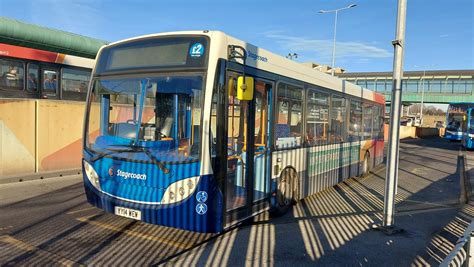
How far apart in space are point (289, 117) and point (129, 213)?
3381mm

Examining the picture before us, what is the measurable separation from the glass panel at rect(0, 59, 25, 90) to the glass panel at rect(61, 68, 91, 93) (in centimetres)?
132

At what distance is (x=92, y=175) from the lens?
566 centimetres

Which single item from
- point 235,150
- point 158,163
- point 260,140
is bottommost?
point 158,163

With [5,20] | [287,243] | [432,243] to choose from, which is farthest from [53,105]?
[432,243]

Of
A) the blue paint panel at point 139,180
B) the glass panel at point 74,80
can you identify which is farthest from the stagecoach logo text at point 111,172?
the glass panel at point 74,80

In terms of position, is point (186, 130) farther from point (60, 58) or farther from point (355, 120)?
point (60, 58)

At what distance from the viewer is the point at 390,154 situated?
251 inches

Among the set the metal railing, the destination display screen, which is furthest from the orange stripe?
the metal railing

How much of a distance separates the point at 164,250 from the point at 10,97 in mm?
8842

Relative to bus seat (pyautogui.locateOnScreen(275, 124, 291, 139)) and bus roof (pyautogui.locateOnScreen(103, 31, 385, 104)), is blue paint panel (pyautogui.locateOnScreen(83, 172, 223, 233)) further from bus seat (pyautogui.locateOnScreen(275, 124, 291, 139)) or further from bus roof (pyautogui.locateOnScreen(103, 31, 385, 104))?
bus seat (pyautogui.locateOnScreen(275, 124, 291, 139))

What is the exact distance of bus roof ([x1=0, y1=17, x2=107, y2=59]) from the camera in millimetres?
14312

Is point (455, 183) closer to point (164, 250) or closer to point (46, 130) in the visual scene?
point (164, 250)

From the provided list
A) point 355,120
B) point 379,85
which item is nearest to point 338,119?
point 355,120

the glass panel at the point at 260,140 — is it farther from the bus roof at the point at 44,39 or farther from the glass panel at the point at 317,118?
the bus roof at the point at 44,39
